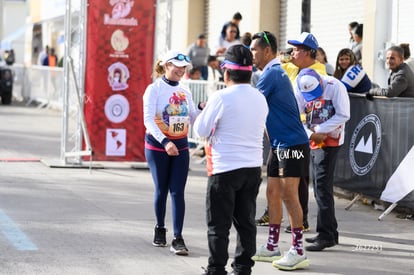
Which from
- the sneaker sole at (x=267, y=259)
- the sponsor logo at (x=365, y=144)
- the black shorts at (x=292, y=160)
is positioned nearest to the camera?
the black shorts at (x=292, y=160)

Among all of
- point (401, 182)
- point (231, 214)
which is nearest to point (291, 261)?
point (231, 214)

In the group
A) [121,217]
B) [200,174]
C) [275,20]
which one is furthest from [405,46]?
[275,20]

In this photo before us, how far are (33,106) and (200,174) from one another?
1798 cm

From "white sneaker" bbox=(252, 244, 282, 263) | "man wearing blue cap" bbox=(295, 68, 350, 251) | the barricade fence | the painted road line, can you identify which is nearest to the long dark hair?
"man wearing blue cap" bbox=(295, 68, 350, 251)

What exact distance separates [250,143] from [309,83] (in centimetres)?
202

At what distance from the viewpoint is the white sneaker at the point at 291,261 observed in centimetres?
819

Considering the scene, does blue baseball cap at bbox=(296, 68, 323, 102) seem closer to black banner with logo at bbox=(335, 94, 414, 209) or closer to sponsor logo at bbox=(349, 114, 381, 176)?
black banner with logo at bbox=(335, 94, 414, 209)

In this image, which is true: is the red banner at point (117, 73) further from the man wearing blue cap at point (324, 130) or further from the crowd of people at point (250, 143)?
the man wearing blue cap at point (324, 130)

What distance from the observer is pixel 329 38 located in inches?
739

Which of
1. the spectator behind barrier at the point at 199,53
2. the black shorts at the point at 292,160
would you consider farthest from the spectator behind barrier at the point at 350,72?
the spectator behind barrier at the point at 199,53

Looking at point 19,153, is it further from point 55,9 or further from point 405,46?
point 55,9

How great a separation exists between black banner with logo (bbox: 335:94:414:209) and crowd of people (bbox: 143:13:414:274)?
1.58 meters

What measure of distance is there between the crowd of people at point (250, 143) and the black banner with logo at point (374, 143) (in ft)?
5.19

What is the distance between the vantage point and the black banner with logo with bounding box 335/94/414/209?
11195 millimetres
